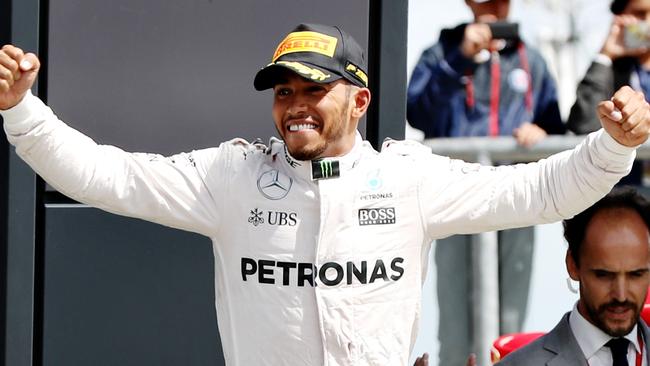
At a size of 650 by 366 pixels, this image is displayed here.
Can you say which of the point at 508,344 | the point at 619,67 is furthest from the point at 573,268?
the point at 619,67

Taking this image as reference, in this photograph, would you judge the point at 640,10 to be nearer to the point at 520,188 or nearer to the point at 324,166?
the point at 520,188

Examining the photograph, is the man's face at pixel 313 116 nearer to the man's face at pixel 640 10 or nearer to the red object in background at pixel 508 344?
the red object in background at pixel 508 344

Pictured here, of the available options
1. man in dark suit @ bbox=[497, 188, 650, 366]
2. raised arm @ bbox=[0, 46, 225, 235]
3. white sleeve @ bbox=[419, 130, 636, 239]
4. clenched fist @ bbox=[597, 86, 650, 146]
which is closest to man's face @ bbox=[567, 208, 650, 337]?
man in dark suit @ bbox=[497, 188, 650, 366]

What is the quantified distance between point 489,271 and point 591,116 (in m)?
0.98

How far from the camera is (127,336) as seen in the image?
357 cm

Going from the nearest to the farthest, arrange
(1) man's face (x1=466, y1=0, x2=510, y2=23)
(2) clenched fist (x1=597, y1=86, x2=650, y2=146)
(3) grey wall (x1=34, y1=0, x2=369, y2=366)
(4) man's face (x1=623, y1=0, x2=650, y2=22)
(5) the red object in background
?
(2) clenched fist (x1=597, y1=86, x2=650, y2=146) < (3) grey wall (x1=34, y1=0, x2=369, y2=366) < (5) the red object in background < (1) man's face (x1=466, y1=0, x2=510, y2=23) < (4) man's face (x1=623, y1=0, x2=650, y2=22)

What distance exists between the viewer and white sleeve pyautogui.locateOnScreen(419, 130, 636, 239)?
3.03m

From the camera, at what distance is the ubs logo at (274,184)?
3.14m

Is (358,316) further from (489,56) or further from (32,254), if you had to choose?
(489,56)

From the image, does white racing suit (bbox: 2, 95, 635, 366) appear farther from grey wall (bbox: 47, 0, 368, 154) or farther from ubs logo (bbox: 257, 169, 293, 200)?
grey wall (bbox: 47, 0, 368, 154)

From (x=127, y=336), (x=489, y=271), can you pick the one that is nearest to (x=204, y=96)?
(x=127, y=336)

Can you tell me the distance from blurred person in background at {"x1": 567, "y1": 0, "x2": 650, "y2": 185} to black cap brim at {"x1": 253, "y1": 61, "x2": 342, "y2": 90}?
2720 mm

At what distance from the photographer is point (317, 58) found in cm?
314

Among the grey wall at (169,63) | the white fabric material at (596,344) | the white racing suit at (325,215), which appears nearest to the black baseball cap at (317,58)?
the white racing suit at (325,215)
